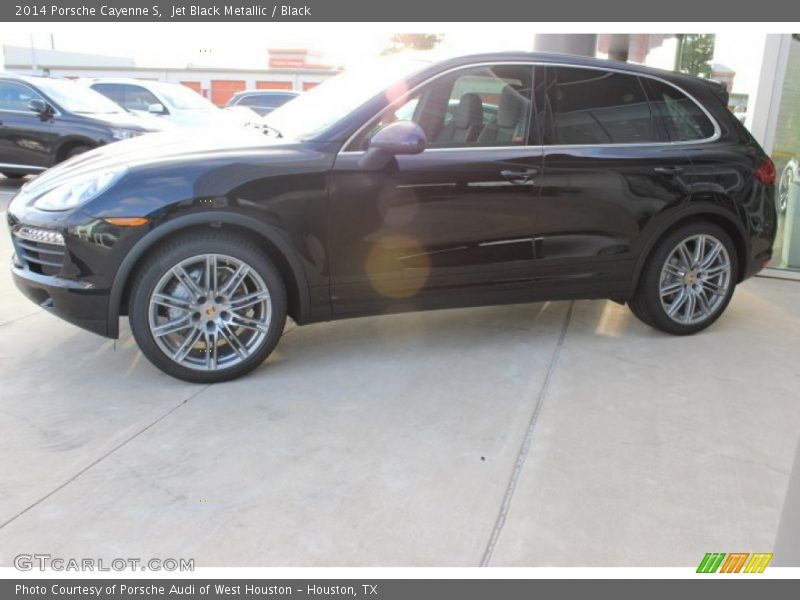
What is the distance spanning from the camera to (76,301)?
3.41 meters

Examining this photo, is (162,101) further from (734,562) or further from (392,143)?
(734,562)

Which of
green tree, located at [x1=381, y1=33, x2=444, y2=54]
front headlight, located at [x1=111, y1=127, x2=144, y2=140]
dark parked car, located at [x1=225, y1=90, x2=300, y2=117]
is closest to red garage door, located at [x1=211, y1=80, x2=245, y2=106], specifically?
green tree, located at [x1=381, y1=33, x2=444, y2=54]

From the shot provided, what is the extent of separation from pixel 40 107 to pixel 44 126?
291 millimetres

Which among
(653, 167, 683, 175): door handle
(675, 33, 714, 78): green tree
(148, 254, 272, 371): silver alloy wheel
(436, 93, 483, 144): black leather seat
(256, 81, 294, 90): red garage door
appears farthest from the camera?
(256, 81, 294, 90): red garage door

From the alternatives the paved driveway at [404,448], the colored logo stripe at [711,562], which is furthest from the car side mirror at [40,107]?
the colored logo stripe at [711,562]

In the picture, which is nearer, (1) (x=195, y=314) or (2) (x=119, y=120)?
(1) (x=195, y=314)

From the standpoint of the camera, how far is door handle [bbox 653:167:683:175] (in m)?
4.25

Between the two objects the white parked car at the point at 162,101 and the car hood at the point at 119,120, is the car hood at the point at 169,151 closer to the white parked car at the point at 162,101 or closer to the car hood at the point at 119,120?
the car hood at the point at 119,120

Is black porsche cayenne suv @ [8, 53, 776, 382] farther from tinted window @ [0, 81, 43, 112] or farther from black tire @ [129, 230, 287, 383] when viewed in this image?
tinted window @ [0, 81, 43, 112]

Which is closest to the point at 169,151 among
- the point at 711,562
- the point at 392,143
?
the point at 392,143

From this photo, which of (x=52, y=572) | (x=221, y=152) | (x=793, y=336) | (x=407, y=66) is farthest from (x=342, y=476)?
(x=793, y=336)

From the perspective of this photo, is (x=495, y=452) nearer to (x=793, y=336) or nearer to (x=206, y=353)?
(x=206, y=353)

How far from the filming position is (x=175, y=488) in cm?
274

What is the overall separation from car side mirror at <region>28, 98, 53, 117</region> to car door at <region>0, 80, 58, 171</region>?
0.04m
